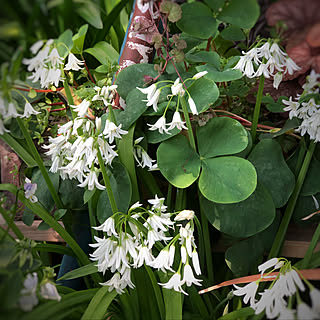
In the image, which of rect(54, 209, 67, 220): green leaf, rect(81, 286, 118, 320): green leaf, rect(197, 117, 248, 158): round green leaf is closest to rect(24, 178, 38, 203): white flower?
rect(54, 209, 67, 220): green leaf

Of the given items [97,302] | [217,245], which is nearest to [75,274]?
[97,302]

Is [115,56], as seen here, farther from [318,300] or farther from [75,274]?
[318,300]

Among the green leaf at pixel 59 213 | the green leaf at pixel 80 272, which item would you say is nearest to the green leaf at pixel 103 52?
the green leaf at pixel 59 213

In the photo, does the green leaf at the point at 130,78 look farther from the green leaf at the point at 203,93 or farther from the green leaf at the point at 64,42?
the green leaf at the point at 64,42

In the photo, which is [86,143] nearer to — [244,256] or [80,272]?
[80,272]

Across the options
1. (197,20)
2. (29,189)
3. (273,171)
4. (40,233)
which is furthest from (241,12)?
(40,233)

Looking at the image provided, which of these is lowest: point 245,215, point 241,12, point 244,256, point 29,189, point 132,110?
point 244,256
